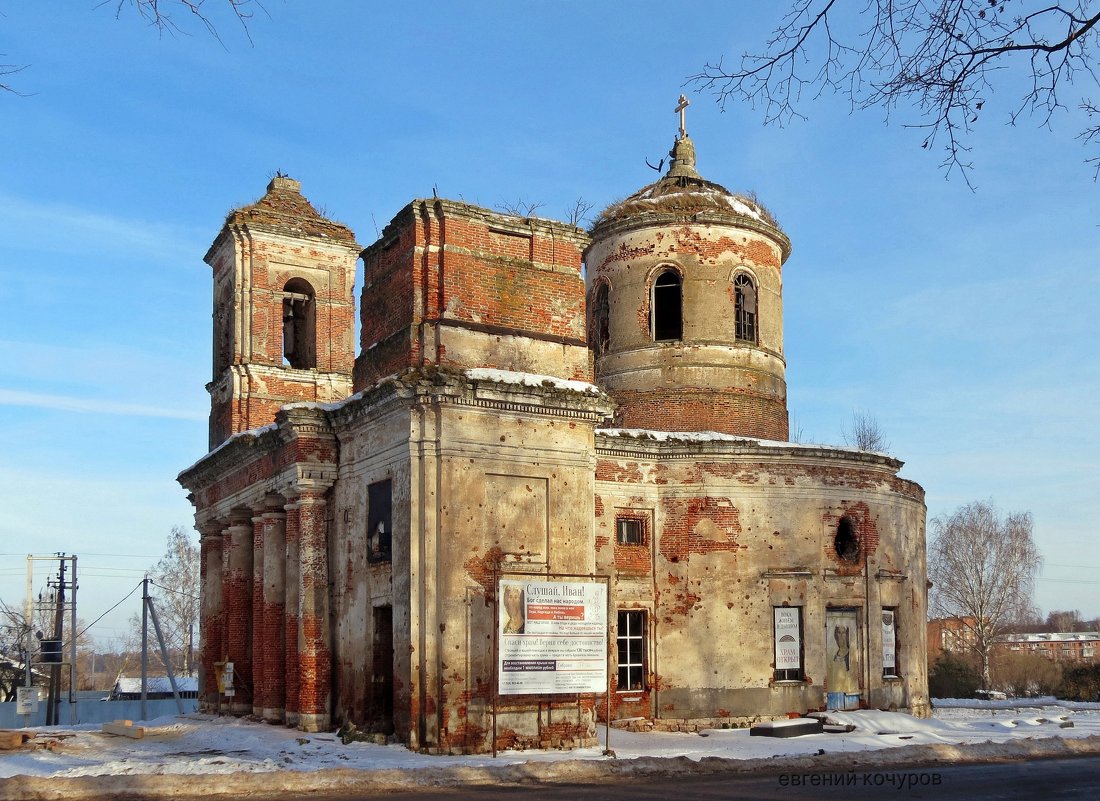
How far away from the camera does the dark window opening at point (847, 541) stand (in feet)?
69.3

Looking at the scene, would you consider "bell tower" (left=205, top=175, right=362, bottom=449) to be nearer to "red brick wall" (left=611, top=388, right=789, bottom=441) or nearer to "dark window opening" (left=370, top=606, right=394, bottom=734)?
"red brick wall" (left=611, top=388, right=789, bottom=441)

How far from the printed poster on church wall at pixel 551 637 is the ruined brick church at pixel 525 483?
272 mm

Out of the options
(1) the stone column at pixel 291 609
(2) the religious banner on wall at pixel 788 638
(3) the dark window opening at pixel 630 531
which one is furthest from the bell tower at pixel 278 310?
(2) the religious banner on wall at pixel 788 638

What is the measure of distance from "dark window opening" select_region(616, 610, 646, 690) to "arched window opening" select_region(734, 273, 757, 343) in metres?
6.62

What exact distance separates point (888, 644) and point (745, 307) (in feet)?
23.7

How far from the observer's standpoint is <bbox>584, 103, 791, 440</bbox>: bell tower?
22922 mm

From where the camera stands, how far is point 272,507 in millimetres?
19984

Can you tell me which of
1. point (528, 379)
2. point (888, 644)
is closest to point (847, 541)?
point (888, 644)

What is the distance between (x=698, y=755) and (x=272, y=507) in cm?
871

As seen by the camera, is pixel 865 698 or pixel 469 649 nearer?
pixel 469 649

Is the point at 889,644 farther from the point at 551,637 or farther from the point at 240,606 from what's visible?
the point at 240,606

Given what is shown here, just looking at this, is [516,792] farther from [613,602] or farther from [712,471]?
[712,471]

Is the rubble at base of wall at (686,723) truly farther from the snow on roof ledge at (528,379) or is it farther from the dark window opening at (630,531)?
the snow on roof ledge at (528,379)

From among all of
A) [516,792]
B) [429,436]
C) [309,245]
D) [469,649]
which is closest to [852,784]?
[516,792]
